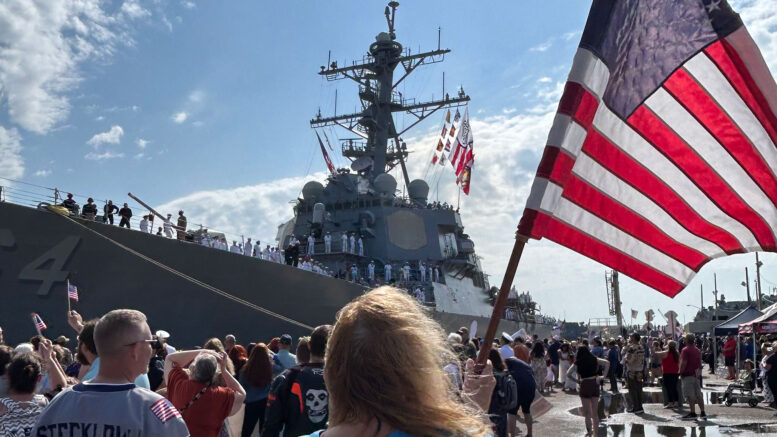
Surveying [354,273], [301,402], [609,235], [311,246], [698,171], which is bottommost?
[301,402]

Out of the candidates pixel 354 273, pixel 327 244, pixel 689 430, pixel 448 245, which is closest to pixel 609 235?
pixel 689 430

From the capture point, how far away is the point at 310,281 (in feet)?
54.6

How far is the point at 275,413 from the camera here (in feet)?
11.6

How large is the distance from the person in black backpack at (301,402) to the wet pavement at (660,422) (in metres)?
5.68

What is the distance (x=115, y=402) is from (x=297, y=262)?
617 inches

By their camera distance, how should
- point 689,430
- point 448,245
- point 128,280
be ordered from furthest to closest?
point 448,245, point 128,280, point 689,430

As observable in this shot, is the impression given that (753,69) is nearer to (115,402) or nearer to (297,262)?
(115,402)

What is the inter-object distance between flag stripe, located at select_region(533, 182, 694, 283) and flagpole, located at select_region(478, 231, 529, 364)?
56 cm

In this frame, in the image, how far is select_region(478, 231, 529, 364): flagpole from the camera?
2.61 metres

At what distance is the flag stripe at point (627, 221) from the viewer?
3.81 m

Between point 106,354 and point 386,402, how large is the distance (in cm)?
122

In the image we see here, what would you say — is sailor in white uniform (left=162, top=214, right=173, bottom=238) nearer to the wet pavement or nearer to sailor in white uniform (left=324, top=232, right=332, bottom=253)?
sailor in white uniform (left=324, top=232, right=332, bottom=253)

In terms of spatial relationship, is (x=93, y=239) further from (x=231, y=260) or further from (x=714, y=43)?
(x=714, y=43)

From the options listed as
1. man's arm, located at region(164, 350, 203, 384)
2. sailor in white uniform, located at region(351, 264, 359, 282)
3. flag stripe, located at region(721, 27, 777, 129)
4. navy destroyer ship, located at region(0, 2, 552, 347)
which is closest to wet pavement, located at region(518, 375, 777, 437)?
navy destroyer ship, located at region(0, 2, 552, 347)
